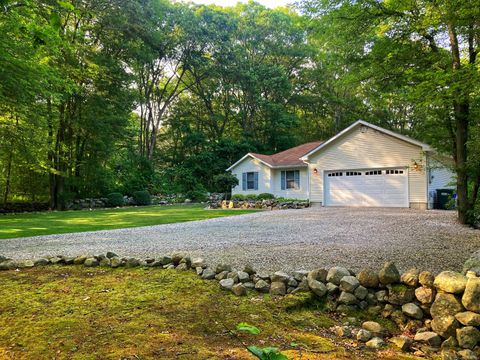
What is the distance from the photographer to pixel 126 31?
65.6 feet

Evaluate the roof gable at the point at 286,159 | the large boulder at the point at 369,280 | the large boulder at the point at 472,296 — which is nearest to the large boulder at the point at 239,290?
the large boulder at the point at 369,280

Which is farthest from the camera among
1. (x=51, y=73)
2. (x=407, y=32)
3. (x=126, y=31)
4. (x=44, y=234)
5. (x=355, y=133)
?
(x=126, y=31)

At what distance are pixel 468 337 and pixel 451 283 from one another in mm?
454

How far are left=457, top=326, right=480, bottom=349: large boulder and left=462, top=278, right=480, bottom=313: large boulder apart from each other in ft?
0.55

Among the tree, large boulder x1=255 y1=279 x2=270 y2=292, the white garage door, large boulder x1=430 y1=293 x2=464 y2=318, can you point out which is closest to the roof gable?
the white garage door

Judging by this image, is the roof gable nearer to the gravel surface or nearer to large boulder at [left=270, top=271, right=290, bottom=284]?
the gravel surface

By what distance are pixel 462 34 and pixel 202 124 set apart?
26233mm

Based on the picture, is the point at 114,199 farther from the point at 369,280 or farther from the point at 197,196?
the point at 369,280

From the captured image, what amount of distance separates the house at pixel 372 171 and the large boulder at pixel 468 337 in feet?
37.3

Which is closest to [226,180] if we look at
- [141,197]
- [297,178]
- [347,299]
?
[297,178]

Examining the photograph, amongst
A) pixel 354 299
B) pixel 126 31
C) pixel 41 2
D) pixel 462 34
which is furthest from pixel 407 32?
pixel 126 31

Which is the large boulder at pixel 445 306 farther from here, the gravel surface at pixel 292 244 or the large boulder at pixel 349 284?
the gravel surface at pixel 292 244

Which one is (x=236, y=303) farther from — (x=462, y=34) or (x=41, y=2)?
(x=41, y=2)

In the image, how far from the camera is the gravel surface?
475cm
